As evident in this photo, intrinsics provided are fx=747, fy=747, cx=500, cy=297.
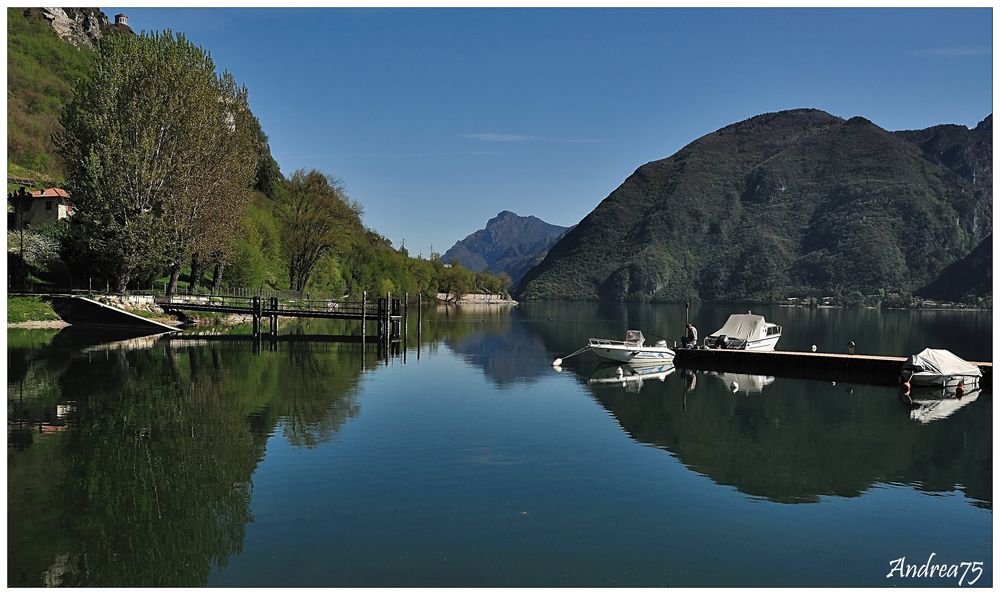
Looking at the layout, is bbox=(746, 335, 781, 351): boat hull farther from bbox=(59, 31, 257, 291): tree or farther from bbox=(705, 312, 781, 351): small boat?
bbox=(59, 31, 257, 291): tree

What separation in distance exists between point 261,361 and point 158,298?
2821 cm

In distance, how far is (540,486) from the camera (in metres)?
20.2

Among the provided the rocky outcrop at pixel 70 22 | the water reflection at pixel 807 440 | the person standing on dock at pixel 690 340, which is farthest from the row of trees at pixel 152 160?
the rocky outcrop at pixel 70 22

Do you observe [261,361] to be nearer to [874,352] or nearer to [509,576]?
[509,576]

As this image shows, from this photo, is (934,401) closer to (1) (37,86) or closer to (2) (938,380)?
(2) (938,380)

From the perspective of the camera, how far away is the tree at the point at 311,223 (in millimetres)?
104250

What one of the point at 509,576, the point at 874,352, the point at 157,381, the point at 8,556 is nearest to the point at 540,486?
the point at 509,576

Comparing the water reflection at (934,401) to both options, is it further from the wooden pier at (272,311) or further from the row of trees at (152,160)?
the row of trees at (152,160)

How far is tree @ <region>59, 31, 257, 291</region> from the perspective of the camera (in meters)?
60.7

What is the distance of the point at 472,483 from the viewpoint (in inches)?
795

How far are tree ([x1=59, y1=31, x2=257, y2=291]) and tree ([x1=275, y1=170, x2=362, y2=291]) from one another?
3700 cm

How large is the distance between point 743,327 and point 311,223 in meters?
66.4

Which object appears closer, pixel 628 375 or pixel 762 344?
pixel 628 375

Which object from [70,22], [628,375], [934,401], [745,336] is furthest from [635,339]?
[70,22]
